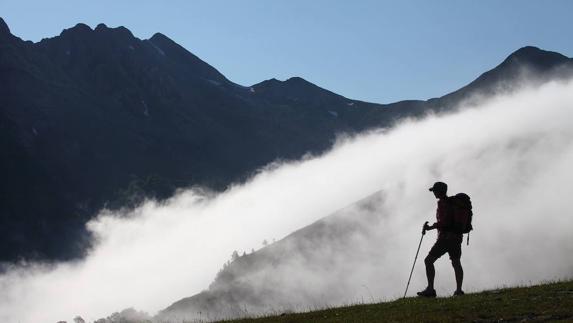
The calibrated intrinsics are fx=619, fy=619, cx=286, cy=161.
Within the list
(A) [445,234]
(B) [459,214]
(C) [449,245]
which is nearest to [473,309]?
(C) [449,245]

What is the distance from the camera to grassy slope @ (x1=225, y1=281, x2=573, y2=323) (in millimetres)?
17869

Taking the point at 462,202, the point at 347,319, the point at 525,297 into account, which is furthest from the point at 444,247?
the point at 347,319

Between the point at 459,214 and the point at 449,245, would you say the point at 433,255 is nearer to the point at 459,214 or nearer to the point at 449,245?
the point at 449,245

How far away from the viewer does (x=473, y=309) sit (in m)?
19.1

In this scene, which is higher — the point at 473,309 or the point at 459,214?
the point at 459,214

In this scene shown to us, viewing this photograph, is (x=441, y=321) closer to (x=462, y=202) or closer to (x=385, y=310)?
(x=385, y=310)

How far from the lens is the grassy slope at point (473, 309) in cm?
1787

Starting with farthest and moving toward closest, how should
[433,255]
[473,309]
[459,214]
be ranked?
[433,255], [459,214], [473,309]

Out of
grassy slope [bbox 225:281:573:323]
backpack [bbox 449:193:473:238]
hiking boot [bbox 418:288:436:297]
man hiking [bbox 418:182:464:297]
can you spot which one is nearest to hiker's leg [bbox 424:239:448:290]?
man hiking [bbox 418:182:464:297]

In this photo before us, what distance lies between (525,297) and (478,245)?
186m

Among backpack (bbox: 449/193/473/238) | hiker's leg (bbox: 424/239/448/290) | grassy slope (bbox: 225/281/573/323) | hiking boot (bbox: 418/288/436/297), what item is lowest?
grassy slope (bbox: 225/281/573/323)

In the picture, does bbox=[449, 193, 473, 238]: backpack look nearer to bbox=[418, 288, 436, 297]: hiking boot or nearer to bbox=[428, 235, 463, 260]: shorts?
bbox=[428, 235, 463, 260]: shorts

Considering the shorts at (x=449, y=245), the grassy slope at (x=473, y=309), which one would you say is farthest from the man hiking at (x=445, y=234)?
the grassy slope at (x=473, y=309)

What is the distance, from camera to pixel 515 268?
16862 centimetres
